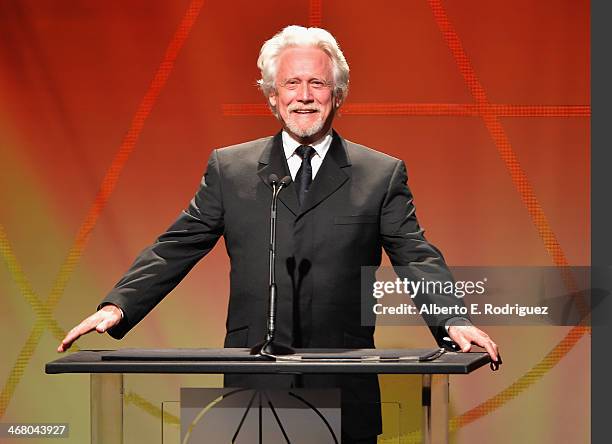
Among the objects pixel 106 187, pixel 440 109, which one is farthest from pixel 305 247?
pixel 106 187

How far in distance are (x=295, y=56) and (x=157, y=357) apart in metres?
1.12

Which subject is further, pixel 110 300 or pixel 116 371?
pixel 110 300

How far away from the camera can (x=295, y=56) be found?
3.24 meters

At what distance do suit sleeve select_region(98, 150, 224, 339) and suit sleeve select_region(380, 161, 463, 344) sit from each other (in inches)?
18.4

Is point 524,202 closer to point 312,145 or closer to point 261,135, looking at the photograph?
point 261,135

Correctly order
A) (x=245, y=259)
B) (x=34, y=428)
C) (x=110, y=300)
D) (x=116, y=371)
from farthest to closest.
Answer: (x=34, y=428) < (x=245, y=259) < (x=110, y=300) < (x=116, y=371)

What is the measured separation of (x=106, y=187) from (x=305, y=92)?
1.64 meters

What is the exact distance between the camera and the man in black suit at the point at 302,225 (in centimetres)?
309

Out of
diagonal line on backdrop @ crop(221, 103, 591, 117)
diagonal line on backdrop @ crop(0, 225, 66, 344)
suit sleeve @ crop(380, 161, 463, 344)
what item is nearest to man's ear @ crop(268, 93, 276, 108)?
suit sleeve @ crop(380, 161, 463, 344)

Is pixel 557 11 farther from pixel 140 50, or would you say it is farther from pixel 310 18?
pixel 140 50

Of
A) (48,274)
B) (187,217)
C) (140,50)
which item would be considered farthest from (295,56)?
(48,274)

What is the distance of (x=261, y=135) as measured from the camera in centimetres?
455

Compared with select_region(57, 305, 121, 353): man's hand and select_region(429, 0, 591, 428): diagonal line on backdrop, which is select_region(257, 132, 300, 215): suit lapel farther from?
select_region(429, 0, 591, 428): diagonal line on backdrop

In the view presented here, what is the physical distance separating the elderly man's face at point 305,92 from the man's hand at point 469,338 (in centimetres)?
73
